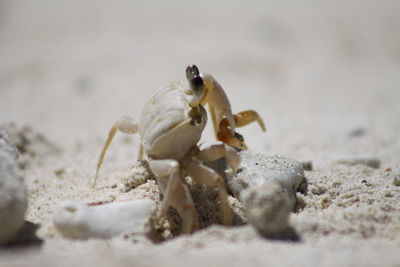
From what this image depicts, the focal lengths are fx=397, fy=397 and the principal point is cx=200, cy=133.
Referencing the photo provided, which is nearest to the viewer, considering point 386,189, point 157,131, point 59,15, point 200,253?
point 200,253

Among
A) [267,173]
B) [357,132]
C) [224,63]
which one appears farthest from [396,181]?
[224,63]

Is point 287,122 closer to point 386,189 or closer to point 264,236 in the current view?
point 386,189

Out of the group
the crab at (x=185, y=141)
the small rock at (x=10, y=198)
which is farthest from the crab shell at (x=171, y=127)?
the small rock at (x=10, y=198)

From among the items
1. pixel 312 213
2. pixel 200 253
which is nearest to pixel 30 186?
pixel 200 253

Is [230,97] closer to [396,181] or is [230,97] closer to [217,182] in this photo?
[396,181]

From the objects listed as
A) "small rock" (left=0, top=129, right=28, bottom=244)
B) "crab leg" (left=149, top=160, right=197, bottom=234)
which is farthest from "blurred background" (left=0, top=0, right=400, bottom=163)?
"small rock" (left=0, top=129, right=28, bottom=244)

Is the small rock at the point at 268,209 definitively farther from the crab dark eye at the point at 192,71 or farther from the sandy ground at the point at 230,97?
the crab dark eye at the point at 192,71
